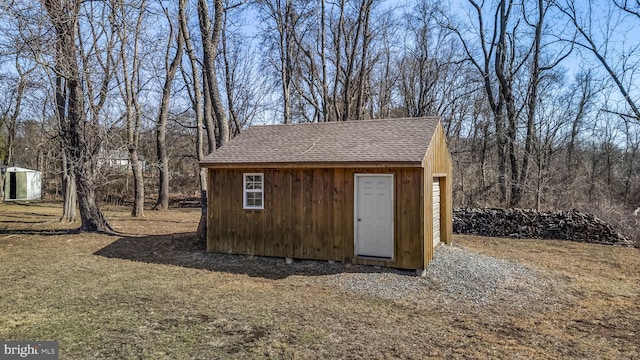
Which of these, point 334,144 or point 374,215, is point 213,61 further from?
point 374,215

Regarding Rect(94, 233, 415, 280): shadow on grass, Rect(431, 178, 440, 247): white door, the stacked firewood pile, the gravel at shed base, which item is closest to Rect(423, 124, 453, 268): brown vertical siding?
Rect(431, 178, 440, 247): white door

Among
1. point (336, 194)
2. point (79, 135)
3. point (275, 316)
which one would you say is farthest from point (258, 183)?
point (79, 135)

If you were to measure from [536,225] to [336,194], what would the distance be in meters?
7.89

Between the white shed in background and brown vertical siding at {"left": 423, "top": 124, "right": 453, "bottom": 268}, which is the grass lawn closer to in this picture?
brown vertical siding at {"left": 423, "top": 124, "right": 453, "bottom": 268}

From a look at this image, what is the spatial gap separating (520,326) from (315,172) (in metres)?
4.67

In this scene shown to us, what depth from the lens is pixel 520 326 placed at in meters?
5.03

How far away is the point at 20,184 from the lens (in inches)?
974

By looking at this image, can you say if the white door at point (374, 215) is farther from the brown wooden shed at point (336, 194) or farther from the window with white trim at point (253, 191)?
the window with white trim at point (253, 191)

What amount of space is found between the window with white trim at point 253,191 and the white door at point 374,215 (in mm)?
2272

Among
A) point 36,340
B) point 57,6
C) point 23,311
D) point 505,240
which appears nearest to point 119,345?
point 36,340

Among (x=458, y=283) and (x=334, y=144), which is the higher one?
(x=334, y=144)

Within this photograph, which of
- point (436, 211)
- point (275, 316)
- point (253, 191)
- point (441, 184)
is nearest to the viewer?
point (275, 316)

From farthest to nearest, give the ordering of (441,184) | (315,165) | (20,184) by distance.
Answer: (20,184) → (441,184) → (315,165)

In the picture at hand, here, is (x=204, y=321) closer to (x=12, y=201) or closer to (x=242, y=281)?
(x=242, y=281)
